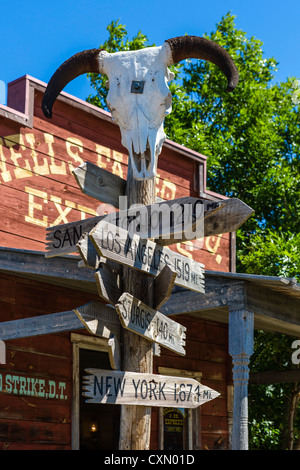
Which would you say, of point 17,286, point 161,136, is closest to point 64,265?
point 17,286

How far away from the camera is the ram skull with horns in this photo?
5.68 metres

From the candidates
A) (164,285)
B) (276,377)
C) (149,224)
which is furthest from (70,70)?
(276,377)

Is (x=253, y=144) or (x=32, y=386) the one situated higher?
(x=253, y=144)

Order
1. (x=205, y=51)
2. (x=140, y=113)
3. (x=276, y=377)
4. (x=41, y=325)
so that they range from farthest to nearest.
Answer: (x=276, y=377)
(x=41, y=325)
(x=205, y=51)
(x=140, y=113)

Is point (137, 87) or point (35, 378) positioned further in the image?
point (35, 378)

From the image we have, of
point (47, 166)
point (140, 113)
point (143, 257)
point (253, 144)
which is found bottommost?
point (143, 257)

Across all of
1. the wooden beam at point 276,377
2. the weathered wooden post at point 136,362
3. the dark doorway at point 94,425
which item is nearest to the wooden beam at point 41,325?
the weathered wooden post at point 136,362

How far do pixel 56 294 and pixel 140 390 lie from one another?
444 cm

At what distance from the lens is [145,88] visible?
5.71 meters

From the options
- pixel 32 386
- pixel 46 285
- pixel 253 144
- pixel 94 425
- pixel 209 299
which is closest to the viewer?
pixel 209 299

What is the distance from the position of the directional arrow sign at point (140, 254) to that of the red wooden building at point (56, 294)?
2.08 meters

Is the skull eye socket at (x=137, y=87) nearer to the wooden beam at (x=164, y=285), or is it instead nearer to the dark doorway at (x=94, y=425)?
the wooden beam at (x=164, y=285)

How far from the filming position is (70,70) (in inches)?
237

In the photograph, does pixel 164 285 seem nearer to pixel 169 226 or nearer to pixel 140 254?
pixel 140 254
